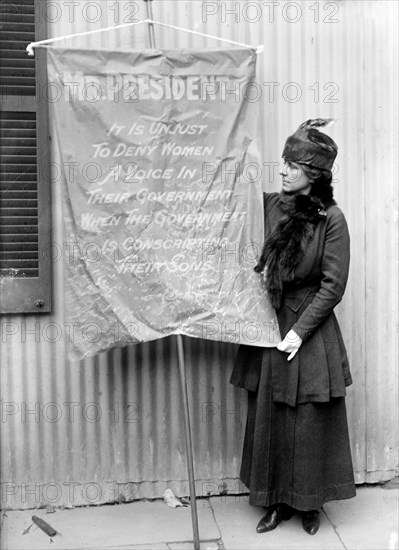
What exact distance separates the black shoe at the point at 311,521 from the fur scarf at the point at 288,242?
3.84ft

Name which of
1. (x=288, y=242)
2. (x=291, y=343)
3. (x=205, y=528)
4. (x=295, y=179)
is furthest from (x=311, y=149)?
(x=205, y=528)

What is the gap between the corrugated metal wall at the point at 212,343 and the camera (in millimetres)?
4328

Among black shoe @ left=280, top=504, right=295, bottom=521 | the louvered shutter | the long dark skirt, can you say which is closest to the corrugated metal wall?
the louvered shutter

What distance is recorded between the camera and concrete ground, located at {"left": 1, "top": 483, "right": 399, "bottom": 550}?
4.01 metres

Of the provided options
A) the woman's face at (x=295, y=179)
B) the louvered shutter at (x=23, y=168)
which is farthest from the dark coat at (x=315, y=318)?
the louvered shutter at (x=23, y=168)

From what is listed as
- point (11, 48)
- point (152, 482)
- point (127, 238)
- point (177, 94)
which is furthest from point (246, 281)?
point (11, 48)

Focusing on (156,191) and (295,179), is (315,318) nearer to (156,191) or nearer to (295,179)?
(295,179)

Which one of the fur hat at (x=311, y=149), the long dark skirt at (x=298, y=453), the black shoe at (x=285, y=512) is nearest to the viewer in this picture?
the fur hat at (x=311, y=149)

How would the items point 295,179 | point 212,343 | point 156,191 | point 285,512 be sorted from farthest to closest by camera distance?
point 212,343 < point 285,512 < point 295,179 < point 156,191

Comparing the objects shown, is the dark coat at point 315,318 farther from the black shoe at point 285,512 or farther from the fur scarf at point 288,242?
the black shoe at point 285,512

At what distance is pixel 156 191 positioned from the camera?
3826 millimetres

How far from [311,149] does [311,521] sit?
6.44 ft

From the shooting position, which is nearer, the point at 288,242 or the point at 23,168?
the point at 288,242

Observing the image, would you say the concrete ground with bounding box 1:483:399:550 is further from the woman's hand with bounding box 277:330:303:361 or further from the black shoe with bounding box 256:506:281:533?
the woman's hand with bounding box 277:330:303:361
